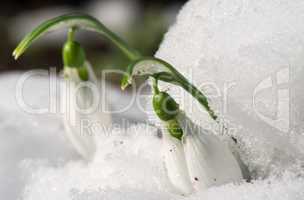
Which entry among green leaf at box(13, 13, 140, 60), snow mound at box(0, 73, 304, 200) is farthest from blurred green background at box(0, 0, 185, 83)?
green leaf at box(13, 13, 140, 60)

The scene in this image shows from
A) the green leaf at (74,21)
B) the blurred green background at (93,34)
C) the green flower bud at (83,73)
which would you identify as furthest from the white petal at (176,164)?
the blurred green background at (93,34)

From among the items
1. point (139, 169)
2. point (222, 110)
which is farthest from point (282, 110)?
point (139, 169)

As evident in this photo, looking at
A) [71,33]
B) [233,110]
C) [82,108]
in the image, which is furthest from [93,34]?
[233,110]

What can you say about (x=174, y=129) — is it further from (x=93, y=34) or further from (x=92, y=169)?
(x=93, y=34)

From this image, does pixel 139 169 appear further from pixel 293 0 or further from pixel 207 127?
pixel 293 0

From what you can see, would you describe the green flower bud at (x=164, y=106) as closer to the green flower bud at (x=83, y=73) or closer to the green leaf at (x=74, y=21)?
the green leaf at (x=74, y=21)

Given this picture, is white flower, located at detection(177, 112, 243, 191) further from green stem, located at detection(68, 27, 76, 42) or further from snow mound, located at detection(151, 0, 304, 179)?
green stem, located at detection(68, 27, 76, 42)
